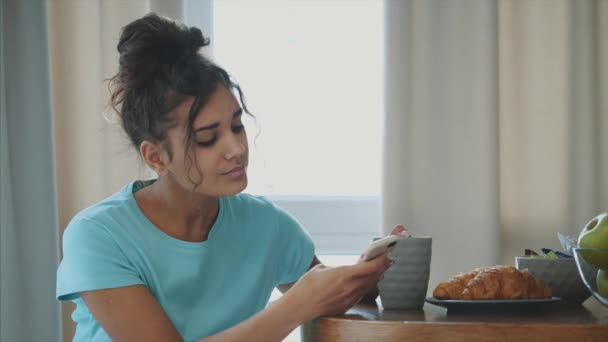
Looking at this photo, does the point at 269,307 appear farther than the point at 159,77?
No

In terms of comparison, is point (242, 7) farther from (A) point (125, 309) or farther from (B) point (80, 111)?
(A) point (125, 309)

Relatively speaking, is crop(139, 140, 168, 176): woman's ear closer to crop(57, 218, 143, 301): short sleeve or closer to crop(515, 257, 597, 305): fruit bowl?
crop(57, 218, 143, 301): short sleeve

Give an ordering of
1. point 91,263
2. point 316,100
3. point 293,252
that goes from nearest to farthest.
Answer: point 91,263, point 293,252, point 316,100

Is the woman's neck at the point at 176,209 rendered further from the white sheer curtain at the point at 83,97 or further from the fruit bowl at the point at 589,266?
the white sheer curtain at the point at 83,97

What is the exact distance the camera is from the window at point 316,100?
276 cm

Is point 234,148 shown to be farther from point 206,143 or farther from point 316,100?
point 316,100

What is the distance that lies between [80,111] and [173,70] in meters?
1.06

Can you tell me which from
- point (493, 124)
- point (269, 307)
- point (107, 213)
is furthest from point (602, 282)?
point (493, 124)

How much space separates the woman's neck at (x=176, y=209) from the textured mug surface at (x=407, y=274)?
1.58 feet

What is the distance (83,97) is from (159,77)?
105 cm

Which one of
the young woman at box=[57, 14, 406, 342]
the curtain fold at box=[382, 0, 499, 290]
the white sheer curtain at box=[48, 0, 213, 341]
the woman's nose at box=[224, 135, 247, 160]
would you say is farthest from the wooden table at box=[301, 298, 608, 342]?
the white sheer curtain at box=[48, 0, 213, 341]

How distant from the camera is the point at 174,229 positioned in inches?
65.7

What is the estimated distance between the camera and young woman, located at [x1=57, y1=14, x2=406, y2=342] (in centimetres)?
152

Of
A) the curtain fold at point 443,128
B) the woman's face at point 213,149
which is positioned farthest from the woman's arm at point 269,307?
the curtain fold at point 443,128
